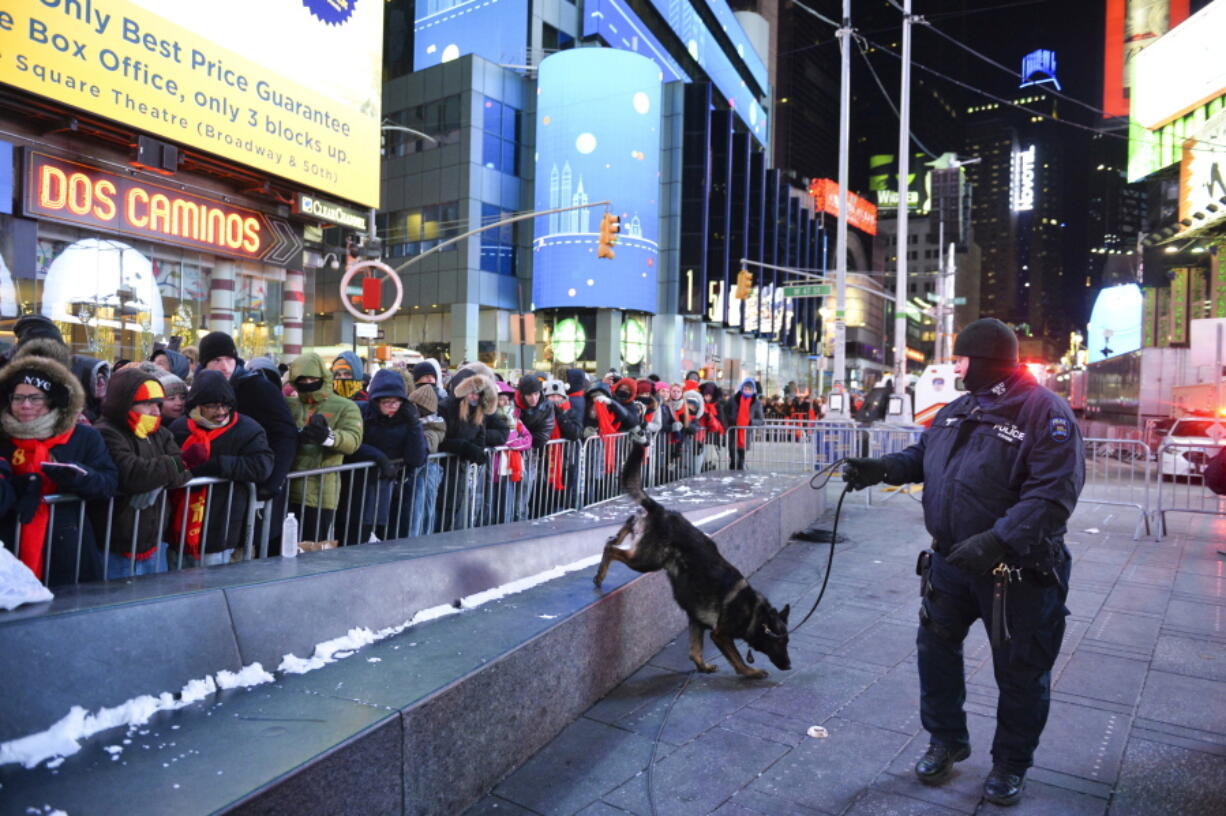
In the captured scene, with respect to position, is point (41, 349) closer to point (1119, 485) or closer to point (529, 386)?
point (529, 386)

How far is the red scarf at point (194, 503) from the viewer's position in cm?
454

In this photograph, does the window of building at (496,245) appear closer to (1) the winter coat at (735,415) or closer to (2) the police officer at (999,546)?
(1) the winter coat at (735,415)

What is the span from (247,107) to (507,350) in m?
28.7

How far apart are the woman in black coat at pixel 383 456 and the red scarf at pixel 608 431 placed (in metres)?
3.15

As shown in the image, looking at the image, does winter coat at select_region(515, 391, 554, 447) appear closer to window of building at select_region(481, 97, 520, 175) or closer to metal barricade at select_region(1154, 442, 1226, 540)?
metal barricade at select_region(1154, 442, 1226, 540)

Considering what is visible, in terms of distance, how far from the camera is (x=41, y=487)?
366 centimetres

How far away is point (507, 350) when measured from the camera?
41656 millimetres

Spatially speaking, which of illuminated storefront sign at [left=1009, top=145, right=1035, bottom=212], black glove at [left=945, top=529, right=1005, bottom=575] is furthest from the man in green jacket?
illuminated storefront sign at [left=1009, top=145, right=1035, bottom=212]

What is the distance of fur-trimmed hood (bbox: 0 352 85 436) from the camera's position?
370 centimetres

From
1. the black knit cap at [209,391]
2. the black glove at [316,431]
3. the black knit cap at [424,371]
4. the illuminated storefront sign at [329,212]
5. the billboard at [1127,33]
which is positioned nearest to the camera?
the black knit cap at [209,391]

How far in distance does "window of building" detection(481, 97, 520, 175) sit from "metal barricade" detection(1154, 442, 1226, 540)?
110 feet

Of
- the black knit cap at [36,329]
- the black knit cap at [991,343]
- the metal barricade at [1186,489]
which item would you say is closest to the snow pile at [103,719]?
the black knit cap at [991,343]

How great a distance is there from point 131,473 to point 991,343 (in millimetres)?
4385

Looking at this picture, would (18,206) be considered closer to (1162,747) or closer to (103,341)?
(103,341)
